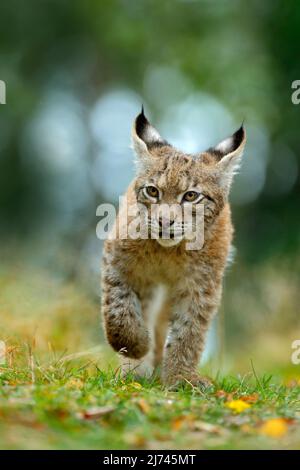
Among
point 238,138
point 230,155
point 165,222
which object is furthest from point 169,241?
point 238,138

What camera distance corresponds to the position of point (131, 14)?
79.4 ft

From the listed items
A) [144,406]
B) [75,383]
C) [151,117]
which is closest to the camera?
[144,406]

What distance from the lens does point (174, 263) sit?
8109 millimetres

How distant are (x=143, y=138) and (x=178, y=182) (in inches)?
34.9

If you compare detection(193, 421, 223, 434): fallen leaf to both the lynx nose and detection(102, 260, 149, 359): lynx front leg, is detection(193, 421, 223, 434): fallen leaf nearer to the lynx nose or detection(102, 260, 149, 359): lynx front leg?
the lynx nose

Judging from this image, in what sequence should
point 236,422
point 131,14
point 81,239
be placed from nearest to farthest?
point 236,422 → point 81,239 → point 131,14

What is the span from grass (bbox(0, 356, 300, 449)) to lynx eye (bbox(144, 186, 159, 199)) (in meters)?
1.85

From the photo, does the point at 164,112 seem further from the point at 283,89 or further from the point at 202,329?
the point at 202,329

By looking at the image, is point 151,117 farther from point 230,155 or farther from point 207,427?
point 207,427

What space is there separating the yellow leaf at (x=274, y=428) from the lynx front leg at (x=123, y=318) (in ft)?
8.39

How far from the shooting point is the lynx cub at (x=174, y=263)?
7910mm

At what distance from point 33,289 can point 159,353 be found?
3.14m
